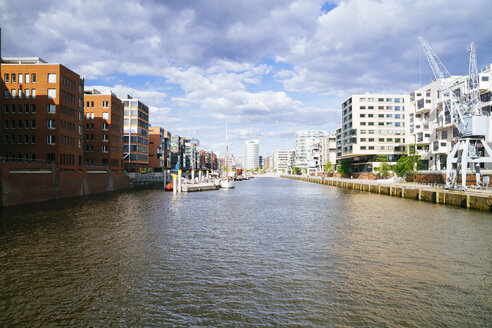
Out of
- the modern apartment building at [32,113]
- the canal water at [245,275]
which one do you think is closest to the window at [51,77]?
→ the modern apartment building at [32,113]

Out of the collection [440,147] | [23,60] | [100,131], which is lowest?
[440,147]

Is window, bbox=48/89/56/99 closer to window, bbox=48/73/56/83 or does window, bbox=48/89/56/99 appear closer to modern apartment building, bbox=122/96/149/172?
window, bbox=48/73/56/83

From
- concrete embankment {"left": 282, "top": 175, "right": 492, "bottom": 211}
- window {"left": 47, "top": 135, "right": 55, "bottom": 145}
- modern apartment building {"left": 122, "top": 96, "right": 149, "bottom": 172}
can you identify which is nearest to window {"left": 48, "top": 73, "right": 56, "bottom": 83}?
window {"left": 47, "top": 135, "right": 55, "bottom": 145}

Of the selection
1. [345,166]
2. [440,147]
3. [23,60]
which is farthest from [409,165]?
[23,60]

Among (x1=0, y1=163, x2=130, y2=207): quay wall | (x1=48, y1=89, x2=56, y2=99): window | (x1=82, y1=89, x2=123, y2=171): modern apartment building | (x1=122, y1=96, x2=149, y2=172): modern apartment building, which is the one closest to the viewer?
(x1=0, y1=163, x2=130, y2=207): quay wall

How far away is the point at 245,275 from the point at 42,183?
174 ft

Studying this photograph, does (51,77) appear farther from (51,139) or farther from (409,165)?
(409,165)

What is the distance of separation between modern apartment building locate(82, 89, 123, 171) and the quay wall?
13.7 metres

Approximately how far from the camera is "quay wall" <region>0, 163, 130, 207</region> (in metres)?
48.9

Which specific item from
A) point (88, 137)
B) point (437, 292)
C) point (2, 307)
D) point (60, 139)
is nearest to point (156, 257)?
point (2, 307)

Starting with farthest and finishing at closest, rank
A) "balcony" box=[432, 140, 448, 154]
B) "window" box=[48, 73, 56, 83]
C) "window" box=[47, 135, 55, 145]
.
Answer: "balcony" box=[432, 140, 448, 154] < "window" box=[48, 73, 56, 83] < "window" box=[47, 135, 55, 145]

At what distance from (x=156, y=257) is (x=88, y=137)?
87.4 metres

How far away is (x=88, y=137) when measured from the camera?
322 ft

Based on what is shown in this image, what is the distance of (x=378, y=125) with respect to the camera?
137 m
